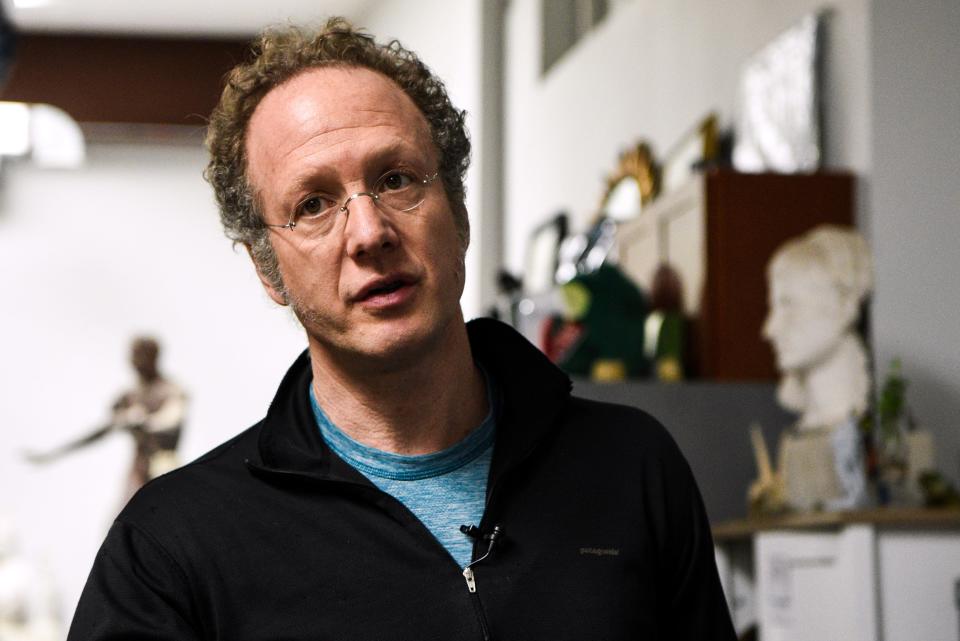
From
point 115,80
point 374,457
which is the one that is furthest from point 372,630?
point 115,80

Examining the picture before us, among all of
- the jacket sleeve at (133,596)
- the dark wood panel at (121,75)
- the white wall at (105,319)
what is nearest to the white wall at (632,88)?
the jacket sleeve at (133,596)

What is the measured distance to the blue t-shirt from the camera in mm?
1670

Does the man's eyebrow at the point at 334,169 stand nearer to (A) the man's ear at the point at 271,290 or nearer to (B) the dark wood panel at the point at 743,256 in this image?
(A) the man's ear at the point at 271,290

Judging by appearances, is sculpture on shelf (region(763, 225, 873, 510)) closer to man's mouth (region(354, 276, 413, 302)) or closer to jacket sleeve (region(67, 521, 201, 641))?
man's mouth (region(354, 276, 413, 302))

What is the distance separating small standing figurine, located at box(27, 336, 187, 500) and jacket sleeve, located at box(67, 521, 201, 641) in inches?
311

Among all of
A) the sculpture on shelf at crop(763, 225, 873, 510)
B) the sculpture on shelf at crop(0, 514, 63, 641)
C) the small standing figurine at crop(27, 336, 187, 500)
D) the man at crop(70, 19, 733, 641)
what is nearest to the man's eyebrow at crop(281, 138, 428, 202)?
the man at crop(70, 19, 733, 641)

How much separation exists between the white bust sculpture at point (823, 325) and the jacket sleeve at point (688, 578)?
1761 millimetres

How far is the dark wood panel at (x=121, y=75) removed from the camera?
1113cm

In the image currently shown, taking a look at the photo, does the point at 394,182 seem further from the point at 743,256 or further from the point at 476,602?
the point at 743,256

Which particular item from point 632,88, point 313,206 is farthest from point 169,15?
point 313,206

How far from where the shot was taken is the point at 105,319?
11578 mm

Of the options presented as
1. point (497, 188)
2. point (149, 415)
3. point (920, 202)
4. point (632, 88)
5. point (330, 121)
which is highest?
point (632, 88)

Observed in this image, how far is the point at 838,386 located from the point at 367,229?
2034mm

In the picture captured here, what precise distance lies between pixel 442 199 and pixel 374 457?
13.0 inches
